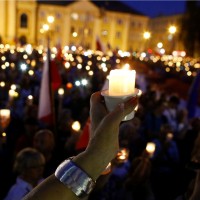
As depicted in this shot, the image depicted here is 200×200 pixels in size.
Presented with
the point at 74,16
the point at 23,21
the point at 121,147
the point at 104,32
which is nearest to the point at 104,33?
the point at 104,32

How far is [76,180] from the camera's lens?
1.05m

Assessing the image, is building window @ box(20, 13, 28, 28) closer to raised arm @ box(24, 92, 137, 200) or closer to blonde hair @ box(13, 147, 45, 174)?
blonde hair @ box(13, 147, 45, 174)

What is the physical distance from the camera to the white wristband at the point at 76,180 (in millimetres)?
1048

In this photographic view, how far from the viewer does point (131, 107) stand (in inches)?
46.6

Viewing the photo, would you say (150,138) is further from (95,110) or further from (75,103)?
(95,110)

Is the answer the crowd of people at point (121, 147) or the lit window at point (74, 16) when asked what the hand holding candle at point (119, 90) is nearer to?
the crowd of people at point (121, 147)

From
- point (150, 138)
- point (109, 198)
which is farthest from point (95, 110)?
point (150, 138)

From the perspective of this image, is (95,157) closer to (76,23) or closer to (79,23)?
(79,23)

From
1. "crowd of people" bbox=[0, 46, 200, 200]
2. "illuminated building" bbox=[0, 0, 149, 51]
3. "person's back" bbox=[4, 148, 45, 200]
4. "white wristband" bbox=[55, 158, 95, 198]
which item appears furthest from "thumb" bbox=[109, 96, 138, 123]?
"illuminated building" bbox=[0, 0, 149, 51]

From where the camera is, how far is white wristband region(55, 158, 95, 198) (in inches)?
41.3

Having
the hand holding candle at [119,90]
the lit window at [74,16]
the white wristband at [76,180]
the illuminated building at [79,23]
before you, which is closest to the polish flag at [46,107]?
the hand holding candle at [119,90]

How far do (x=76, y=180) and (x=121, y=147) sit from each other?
284 cm

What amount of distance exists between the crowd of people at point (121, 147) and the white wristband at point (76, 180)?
0.56m

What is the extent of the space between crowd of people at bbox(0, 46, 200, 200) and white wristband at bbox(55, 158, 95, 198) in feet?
1.82
